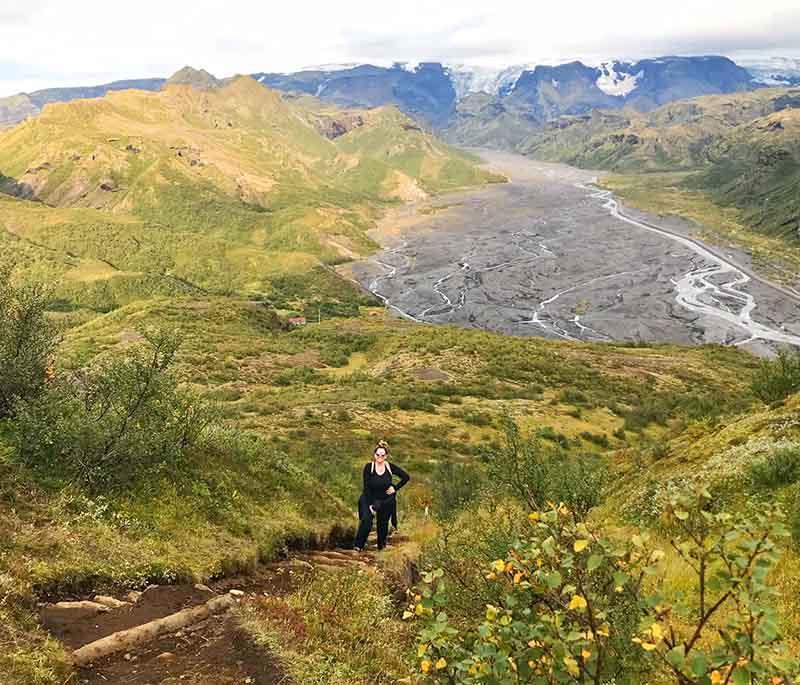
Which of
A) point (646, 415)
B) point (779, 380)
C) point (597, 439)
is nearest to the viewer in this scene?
point (779, 380)

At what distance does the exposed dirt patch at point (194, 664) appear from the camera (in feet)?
23.0

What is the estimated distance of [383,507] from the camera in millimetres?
14367

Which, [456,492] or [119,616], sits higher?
[119,616]

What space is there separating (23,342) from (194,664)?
30.9 feet

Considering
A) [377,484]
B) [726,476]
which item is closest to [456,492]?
[377,484]

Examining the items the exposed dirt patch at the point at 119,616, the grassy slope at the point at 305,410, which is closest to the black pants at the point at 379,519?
the grassy slope at the point at 305,410

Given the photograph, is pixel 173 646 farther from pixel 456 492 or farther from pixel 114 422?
pixel 456 492

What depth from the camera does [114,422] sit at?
41.6 feet

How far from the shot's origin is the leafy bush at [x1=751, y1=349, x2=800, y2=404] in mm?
25625

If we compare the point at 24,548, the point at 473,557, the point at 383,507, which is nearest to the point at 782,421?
the point at 383,507

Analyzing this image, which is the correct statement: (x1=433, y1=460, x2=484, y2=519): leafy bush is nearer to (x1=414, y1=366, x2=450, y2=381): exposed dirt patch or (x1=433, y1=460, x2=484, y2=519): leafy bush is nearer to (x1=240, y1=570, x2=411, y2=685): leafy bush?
(x1=240, y1=570, x2=411, y2=685): leafy bush

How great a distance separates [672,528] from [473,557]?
4.88 meters

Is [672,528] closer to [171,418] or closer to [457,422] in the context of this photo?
[171,418]

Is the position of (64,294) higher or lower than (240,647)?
lower
